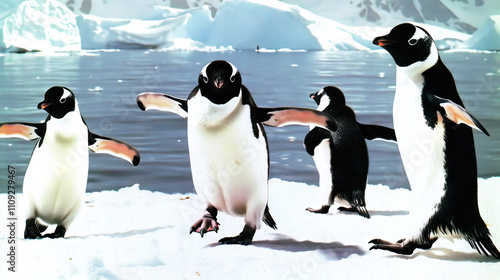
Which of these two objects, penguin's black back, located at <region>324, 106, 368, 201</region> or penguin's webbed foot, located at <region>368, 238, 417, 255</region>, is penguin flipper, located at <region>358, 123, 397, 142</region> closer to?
penguin's black back, located at <region>324, 106, 368, 201</region>

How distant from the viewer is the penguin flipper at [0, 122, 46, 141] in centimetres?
198

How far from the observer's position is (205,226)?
1.91 meters

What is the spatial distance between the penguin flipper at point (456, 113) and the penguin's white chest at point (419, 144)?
6cm

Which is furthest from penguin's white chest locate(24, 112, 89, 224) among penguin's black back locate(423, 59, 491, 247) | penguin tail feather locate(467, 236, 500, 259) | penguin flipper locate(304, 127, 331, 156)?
penguin tail feather locate(467, 236, 500, 259)

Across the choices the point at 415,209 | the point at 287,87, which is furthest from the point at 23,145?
the point at 287,87

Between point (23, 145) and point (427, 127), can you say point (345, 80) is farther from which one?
point (427, 127)

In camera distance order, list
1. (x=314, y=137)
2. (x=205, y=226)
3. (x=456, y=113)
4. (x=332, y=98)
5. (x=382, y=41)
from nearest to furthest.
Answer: (x=456, y=113), (x=382, y=41), (x=205, y=226), (x=314, y=137), (x=332, y=98)

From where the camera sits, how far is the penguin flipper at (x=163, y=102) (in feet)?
6.50

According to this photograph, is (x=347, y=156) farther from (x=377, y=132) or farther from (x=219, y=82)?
(x=219, y=82)

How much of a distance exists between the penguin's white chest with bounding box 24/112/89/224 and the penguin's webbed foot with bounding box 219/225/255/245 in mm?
573

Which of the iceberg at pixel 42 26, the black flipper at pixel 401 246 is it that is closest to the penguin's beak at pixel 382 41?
the black flipper at pixel 401 246

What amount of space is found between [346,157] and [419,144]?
516mm

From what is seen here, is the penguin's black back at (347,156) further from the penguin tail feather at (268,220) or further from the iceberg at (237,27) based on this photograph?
the iceberg at (237,27)

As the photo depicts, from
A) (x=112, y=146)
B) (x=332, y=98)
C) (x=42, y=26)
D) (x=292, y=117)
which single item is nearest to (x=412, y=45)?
(x=292, y=117)
